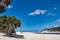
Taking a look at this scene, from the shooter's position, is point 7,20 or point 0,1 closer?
point 0,1

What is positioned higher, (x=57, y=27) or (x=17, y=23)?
(x=57, y=27)

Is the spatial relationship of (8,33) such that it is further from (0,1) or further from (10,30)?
(0,1)

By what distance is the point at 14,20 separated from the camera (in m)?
22.3

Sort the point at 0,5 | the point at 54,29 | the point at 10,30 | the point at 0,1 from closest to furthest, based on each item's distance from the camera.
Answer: the point at 0,5 < the point at 0,1 < the point at 10,30 < the point at 54,29

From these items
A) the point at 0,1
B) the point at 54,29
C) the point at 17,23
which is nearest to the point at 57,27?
the point at 54,29

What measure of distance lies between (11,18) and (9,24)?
891 millimetres

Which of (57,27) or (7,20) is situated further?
(57,27)

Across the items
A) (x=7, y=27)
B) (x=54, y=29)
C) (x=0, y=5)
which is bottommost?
(x=0, y=5)

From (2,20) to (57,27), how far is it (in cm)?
5888

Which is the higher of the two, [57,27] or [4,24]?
[57,27]

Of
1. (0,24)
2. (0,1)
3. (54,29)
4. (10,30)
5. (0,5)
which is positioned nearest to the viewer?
(0,5)

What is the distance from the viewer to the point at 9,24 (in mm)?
21812

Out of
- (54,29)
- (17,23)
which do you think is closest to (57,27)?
(54,29)

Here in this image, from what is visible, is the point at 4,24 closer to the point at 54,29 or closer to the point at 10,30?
the point at 10,30
